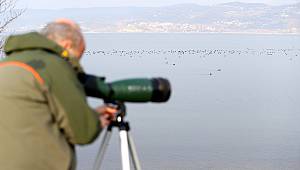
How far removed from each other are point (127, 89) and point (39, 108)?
0.31 metres

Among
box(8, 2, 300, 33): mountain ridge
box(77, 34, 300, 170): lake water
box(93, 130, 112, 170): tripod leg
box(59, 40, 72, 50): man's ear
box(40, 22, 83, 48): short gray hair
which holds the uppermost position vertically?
box(40, 22, 83, 48): short gray hair

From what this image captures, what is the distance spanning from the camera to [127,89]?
196 centimetres

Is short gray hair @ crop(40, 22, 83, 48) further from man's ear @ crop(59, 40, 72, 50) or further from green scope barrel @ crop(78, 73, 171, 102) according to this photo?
green scope barrel @ crop(78, 73, 171, 102)

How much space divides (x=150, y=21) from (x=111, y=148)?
118488mm

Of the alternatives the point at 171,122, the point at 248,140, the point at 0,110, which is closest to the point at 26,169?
the point at 0,110

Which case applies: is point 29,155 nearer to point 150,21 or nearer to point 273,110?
point 273,110

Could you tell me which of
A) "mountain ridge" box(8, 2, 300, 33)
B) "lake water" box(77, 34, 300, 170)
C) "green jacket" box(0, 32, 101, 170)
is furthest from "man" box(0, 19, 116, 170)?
"mountain ridge" box(8, 2, 300, 33)

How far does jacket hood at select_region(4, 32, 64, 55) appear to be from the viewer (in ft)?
5.92

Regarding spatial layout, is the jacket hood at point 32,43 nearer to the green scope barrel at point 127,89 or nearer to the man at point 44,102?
the man at point 44,102

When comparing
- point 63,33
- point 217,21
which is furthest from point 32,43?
point 217,21

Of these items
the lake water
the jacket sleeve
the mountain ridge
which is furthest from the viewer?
the mountain ridge

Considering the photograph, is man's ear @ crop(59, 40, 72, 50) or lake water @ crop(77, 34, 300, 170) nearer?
man's ear @ crop(59, 40, 72, 50)

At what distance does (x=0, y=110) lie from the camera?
1801mm

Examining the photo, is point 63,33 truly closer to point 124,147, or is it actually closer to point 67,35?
point 67,35
